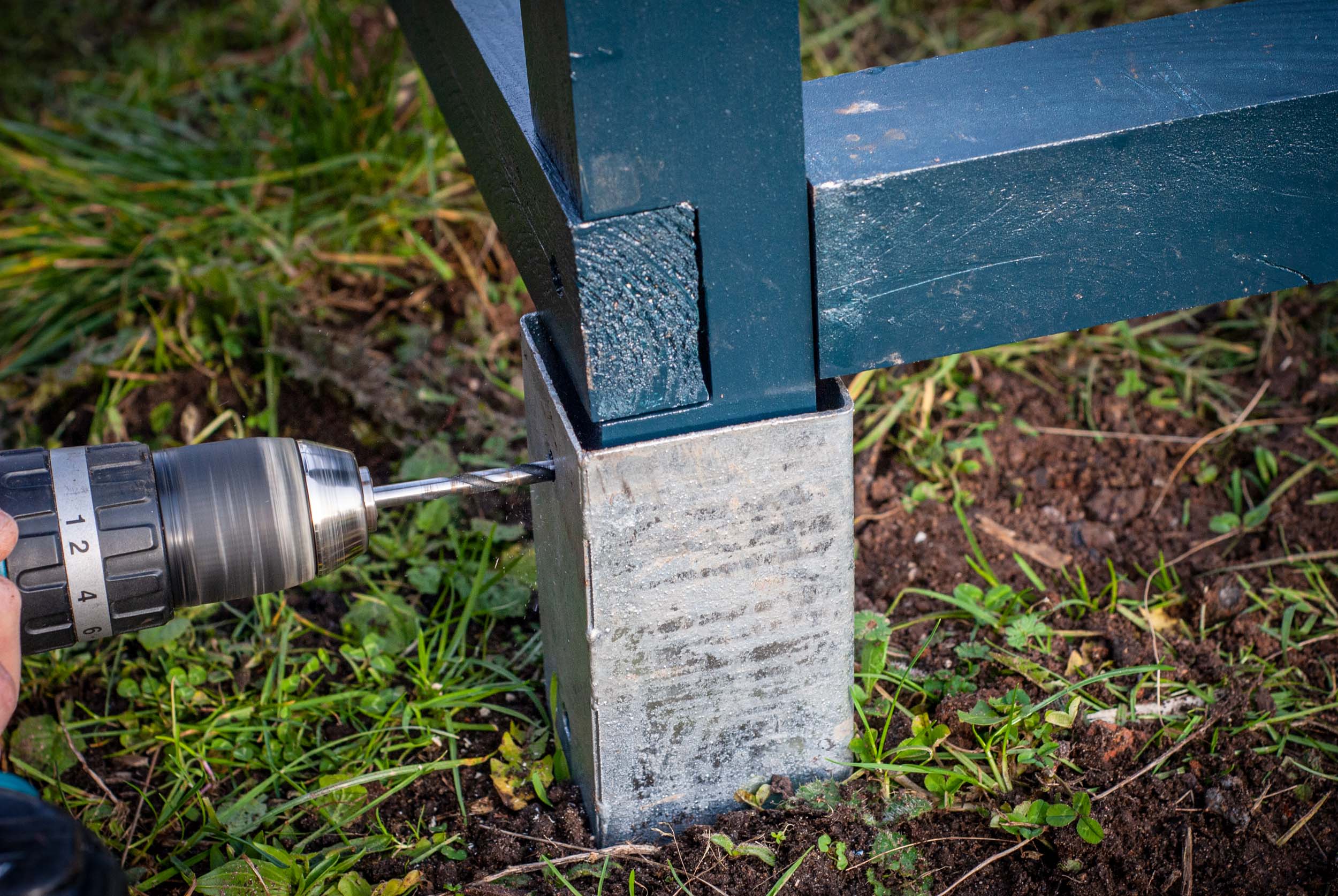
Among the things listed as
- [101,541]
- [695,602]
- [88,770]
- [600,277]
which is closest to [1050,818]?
[695,602]

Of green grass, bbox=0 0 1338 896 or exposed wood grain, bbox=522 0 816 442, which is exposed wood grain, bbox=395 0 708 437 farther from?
green grass, bbox=0 0 1338 896

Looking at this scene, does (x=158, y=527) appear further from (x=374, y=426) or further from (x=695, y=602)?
(x=374, y=426)

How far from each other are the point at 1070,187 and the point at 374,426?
4.85ft

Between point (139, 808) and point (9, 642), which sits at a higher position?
point (9, 642)

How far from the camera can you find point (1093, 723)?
1.54m

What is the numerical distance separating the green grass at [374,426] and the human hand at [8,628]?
42 cm

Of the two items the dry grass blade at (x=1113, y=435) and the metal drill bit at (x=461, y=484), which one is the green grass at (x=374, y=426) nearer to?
the dry grass blade at (x=1113, y=435)

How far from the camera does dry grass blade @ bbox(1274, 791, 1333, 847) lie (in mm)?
1446

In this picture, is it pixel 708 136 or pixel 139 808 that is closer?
pixel 708 136

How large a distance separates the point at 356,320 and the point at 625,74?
1.61 metres

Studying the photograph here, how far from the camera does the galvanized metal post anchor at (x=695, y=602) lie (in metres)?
1.19

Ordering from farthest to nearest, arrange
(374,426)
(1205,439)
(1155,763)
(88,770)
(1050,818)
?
(374,426) < (1205,439) < (88,770) < (1155,763) < (1050,818)

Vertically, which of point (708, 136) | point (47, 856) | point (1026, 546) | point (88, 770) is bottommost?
point (88, 770)

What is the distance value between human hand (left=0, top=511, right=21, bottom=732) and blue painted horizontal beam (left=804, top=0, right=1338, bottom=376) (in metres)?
0.82
